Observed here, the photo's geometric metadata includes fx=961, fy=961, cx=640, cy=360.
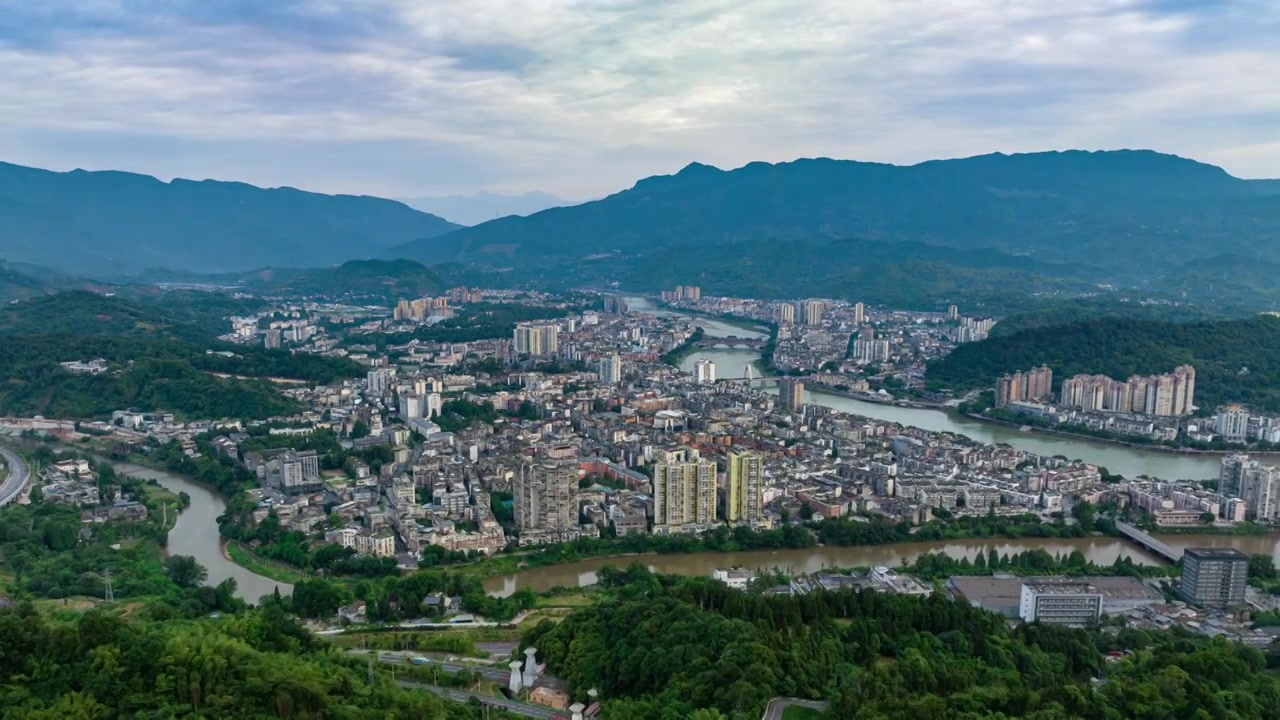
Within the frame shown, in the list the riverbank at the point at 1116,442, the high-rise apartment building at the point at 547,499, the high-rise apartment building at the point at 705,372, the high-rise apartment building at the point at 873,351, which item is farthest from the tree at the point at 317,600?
the high-rise apartment building at the point at 873,351

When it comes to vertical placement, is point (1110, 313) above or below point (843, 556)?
above

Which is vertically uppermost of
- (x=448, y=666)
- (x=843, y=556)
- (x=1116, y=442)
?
(x=448, y=666)

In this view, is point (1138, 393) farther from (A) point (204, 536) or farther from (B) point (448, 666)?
(A) point (204, 536)

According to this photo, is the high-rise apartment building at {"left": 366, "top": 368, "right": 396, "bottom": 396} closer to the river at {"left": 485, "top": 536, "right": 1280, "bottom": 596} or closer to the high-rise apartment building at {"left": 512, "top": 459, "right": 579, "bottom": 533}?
the high-rise apartment building at {"left": 512, "top": 459, "right": 579, "bottom": 533}

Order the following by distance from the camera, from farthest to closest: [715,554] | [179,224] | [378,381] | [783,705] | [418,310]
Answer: [179,224] → [418,310] → [378,381] → [715,554] → [783,705]

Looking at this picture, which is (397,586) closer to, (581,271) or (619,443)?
(619,443)

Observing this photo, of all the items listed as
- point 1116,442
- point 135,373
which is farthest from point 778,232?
point 135,373

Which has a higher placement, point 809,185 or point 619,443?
point 809,185

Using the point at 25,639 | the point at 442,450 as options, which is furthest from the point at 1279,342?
the point at 25,639
